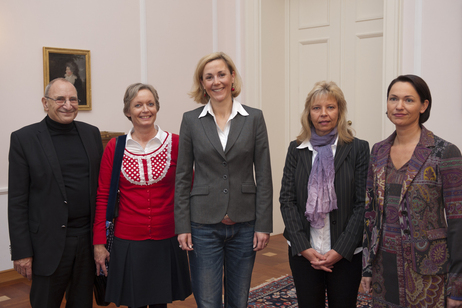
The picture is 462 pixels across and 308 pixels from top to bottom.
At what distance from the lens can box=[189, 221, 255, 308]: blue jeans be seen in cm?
220

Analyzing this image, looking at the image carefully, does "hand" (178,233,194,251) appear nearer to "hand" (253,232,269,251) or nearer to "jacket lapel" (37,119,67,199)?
"hand" (253,232,269,251)

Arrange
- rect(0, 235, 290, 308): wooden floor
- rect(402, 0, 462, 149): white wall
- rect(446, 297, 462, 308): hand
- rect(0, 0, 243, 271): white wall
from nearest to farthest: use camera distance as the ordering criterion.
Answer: rect(446, 297, 462, 308): hand, rect(0, 235, 290, 308): wooden floor, rect(402, 0, 462, 149): white wall, rect(0, 0, 243, 271): white wall

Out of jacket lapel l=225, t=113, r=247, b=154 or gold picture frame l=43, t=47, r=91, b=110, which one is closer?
jacket lapel l=225, t=113, r=247, b=154

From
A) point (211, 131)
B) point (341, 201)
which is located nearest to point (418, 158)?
point (341, 201)

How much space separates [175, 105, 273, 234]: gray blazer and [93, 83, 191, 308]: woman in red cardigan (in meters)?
0.22

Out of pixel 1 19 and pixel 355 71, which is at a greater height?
pixel 1 19

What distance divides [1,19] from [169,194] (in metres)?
2.72

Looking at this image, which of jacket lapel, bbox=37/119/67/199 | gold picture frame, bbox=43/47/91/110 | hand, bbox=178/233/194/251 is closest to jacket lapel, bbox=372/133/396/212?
hand, bbox=178/233/194/251

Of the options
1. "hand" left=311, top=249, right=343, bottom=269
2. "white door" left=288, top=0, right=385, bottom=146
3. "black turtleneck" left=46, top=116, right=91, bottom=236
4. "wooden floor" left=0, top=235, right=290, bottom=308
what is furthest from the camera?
"white door" left=288, top=0, right=385, bottom=146

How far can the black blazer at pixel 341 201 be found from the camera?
7.01ft

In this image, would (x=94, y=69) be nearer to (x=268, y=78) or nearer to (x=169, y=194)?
(x=268, y=78)

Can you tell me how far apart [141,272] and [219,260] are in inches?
17.7

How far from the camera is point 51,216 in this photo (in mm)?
2305

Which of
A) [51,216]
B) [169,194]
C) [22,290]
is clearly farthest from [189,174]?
[22,290]
